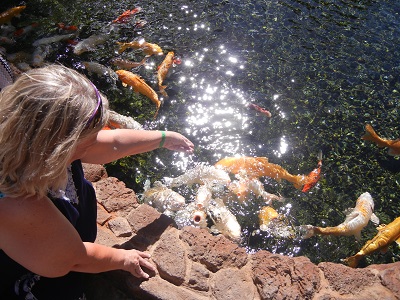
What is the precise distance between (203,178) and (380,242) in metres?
2.25

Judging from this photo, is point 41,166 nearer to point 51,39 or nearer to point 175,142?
point 175,142

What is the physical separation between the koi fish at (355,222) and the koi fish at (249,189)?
1.98 ft

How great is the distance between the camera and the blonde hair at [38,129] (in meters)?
1.72

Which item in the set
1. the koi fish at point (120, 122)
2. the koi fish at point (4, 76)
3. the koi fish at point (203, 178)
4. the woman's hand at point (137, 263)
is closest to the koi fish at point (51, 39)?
the koi fish at point (120, 122)

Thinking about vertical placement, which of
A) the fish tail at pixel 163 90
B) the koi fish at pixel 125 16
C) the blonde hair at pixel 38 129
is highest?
the blonde hair at pixel 38 129

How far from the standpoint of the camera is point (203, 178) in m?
5.10

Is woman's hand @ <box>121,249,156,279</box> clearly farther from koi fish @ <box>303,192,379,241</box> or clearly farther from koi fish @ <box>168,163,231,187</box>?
koi fish @ <box>303,192,379,241</box>

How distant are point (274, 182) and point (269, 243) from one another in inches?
37.3

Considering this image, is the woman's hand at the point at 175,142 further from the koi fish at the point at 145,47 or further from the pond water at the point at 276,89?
the koi fish at the point at 145,47

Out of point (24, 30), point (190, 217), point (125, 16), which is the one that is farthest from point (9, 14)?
point (190, 217)

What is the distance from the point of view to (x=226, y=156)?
18.4 feet

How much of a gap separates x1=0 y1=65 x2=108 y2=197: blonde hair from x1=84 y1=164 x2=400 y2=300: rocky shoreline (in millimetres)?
1433

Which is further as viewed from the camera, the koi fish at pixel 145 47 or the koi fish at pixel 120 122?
the koi fish at pixel 145 47

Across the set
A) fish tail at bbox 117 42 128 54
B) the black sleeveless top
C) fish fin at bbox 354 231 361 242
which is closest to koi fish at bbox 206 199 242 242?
fish fin at bbox 354 231 361 242
